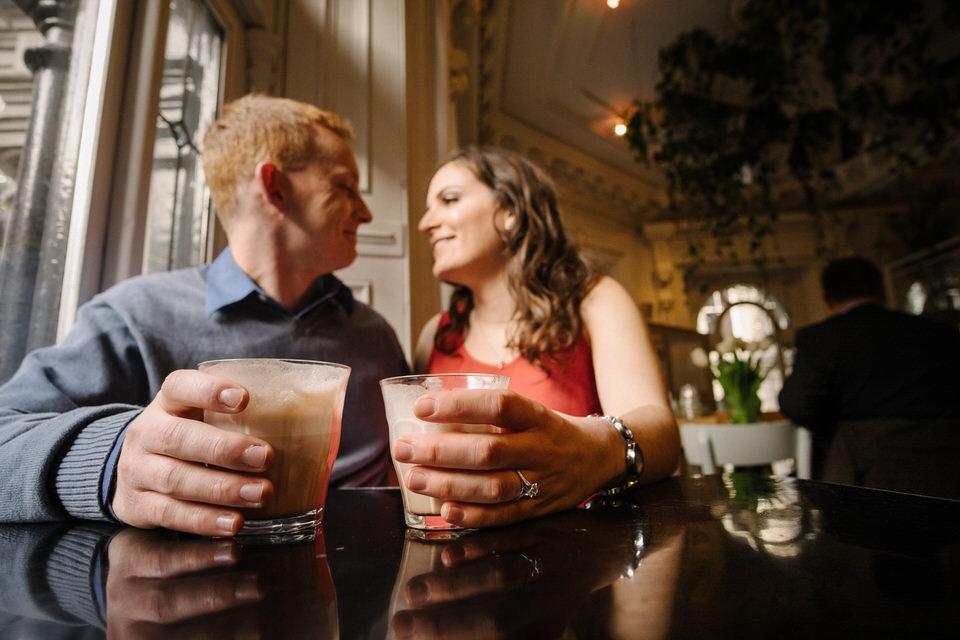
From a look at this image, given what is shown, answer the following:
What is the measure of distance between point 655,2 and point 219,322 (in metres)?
3.95

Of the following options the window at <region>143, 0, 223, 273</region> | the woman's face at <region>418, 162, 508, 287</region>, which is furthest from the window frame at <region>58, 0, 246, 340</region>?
the woman's face at <region>418, 162, 508, 287</region>

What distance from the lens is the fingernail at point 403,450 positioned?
0.50m

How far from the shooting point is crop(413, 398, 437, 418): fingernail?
0.48m

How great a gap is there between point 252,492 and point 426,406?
6.9 inches

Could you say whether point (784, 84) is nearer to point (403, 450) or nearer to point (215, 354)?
point (215, 354)

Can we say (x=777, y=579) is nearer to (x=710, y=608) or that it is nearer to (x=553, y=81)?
(x=710, y=608)

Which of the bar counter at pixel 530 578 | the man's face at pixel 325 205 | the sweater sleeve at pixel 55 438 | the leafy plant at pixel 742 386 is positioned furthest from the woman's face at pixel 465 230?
the leafy plant at pixel 742 386

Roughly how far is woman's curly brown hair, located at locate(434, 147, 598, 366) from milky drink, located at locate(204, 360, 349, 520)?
2.85ft

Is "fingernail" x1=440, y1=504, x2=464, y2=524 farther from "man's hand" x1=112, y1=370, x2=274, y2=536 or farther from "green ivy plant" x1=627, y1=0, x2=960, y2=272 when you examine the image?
"green ivy plant" x1=627, y1=0, x2=960, y2=272

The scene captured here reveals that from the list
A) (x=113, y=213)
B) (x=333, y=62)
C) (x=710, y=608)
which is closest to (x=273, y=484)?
(x=710, y=608)

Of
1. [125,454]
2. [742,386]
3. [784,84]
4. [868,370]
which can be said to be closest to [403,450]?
[125,454]

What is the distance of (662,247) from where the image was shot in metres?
8.46

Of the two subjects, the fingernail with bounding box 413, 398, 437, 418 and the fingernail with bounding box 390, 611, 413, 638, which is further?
the fingernail with bounding box 413, 398, 437, 418

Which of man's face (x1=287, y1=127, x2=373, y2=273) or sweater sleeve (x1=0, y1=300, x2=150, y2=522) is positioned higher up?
man's face (x1=287, y1=127, x2=373, y2=273)
